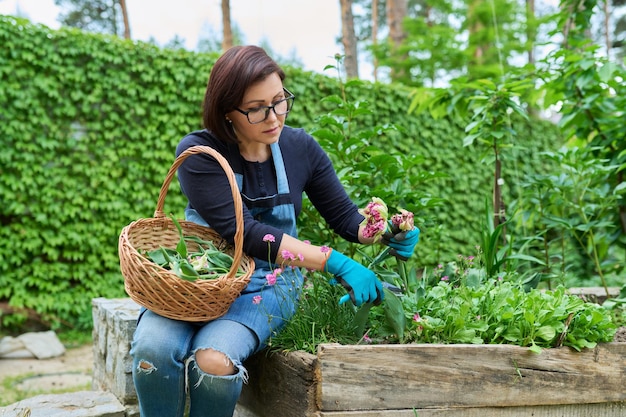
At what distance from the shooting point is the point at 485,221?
228 cm

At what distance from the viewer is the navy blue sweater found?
5.30 feet

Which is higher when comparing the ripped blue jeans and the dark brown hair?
the dark brown hair

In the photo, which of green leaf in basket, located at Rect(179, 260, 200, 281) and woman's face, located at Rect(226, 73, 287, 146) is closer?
green leaf in basket, located at Rect(179, 260, 200, 281)

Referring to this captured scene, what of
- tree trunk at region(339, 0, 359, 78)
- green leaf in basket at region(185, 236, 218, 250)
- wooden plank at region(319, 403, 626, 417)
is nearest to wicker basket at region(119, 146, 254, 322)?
green leaf in basket at region(185, 236, 218, 250)

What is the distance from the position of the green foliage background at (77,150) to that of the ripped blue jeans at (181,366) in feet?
7.61

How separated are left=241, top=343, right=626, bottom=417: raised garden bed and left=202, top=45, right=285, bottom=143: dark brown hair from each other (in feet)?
2.40

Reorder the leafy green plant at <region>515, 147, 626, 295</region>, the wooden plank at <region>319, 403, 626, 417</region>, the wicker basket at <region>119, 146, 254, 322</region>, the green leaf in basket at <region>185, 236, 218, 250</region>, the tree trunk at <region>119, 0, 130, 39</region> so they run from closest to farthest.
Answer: the wicker basket at <region>119, 146, 254, 322</region> < the wooden plank at <region>319, 403, 626, 417</region> < the green leaf in basket at <region>185, 236, 218, 250</region> < the leafy green plant at <region>515, 147, 626, 295</region> < the tree trunk at <region>119, 0, 130, 39</region>

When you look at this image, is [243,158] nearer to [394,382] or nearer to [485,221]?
[394,382]

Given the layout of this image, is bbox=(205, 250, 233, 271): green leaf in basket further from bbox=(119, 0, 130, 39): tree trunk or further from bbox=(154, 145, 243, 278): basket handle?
bbox=(119, 0, 130, 39): tree trunk

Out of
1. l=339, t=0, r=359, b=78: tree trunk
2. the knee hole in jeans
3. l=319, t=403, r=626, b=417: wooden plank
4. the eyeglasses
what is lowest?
l=319, t=403, r=626, b=417: wooden plank

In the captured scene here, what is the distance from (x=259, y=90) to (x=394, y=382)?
903mm

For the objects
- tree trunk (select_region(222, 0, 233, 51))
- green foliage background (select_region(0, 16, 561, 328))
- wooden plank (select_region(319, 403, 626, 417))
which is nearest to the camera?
wooden plank (select_region(319, 403, 626, 417))

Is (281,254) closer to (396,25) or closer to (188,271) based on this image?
(188,271)

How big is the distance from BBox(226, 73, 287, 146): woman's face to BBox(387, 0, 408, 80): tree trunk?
→ 26.7 ft
